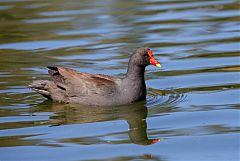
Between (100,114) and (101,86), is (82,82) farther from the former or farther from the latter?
(100,114)

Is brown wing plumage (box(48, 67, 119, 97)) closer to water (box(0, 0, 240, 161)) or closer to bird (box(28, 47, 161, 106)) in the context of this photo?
bird (box(28, 47, 161, 106))

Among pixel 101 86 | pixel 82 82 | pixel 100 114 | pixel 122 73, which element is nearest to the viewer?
pixel 100 114

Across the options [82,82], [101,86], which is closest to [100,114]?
[101,86]

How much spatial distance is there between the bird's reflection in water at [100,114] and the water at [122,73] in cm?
1

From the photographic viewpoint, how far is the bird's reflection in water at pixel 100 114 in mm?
10109

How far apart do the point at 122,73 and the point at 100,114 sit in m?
2.51

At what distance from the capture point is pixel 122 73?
13023mm

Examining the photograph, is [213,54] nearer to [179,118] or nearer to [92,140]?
[179,118]

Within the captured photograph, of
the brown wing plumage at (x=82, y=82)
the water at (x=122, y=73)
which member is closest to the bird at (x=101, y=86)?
the brown wing plumage at (x=82, y=82)

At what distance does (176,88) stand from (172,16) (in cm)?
629

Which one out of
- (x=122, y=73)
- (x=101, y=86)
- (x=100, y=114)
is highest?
(x=101, y=86)

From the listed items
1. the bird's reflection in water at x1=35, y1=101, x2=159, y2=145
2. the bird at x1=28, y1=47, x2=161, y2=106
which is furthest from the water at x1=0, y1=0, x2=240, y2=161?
the bird at x1=28, y1=47, x2=161, y2=106

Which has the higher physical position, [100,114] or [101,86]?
[101,86]

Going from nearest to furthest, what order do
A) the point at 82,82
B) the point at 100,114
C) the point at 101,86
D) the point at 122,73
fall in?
the point at 100,114
the point at 101,86
the point at 82,82
the point at 122,73
